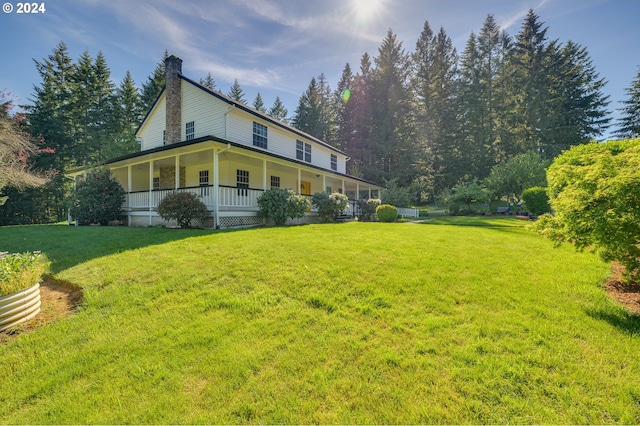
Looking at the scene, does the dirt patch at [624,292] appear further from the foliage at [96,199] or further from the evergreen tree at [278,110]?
the evergreen tree at [278,110]

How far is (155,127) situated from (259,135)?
7.83 meters

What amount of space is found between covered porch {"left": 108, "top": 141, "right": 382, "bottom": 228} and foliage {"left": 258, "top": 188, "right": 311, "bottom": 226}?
679mm

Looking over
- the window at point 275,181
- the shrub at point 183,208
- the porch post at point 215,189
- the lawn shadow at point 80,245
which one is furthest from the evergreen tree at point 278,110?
the lawn shadow at point 80,245

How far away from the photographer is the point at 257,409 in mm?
2188

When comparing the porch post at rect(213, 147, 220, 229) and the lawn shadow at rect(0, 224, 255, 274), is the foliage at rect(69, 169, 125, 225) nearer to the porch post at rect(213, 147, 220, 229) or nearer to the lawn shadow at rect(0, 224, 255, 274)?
the lawn shadow at rect(0, 224, 255, 274)

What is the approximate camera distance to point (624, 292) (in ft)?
14.2

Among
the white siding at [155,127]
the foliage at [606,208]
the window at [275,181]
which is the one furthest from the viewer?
the window at [275,181]

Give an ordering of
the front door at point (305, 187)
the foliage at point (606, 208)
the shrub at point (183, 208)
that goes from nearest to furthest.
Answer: the foliage at point (606, 208)
the shrub at point (183, 208)
the front door at point (305, 187)

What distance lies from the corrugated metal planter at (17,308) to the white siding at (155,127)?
619 inches

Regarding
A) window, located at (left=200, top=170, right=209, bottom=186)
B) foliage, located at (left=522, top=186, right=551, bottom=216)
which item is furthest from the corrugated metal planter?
foliage, located at (left=522, top=186, right=551, bottom=216)

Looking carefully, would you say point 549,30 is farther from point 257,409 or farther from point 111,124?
point 111,124

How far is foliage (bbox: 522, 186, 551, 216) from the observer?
16.7 m

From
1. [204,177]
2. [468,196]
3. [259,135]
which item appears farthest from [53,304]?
[468,196]

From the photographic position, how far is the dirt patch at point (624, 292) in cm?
387
